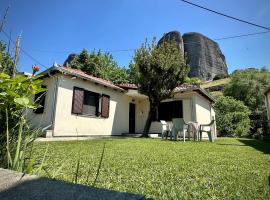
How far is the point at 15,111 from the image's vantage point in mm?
1696

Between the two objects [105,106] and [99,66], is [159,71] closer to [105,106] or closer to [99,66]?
[105,106]

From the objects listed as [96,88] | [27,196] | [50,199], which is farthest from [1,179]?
[96,88]

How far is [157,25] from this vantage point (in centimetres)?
1404

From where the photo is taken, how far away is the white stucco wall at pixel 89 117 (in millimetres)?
10086

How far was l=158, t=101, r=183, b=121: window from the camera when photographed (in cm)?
1415

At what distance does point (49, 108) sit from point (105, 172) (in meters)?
8.21

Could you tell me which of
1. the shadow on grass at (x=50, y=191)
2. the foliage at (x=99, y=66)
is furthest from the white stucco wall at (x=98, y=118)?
the foliage at (x=99, y=66)

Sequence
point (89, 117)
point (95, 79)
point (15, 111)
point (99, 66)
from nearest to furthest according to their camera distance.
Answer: point (15, 111), point (89, 117), point (95, 79), point (99, 66)

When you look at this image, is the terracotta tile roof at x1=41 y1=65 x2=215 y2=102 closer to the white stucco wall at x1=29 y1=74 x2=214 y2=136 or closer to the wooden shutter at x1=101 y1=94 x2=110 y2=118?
the white stucco wall at x1=29 y1=74 x2=214 y2=136

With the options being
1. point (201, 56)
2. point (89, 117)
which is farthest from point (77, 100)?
point (201, 56)

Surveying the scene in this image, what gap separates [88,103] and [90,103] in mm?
151

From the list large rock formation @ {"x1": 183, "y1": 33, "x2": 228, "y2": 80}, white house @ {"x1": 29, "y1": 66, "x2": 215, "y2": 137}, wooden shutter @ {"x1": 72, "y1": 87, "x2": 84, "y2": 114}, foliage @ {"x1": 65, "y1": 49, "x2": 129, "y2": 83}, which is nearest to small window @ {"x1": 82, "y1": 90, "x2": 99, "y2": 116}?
white house @ {"x1": 29, "y1": 66, "x2": 215, "y2": 137}

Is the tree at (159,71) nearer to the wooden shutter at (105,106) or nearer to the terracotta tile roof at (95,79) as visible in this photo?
the terracotta tile roof at (95,79)

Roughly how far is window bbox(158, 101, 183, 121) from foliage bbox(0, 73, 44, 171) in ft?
42.6
